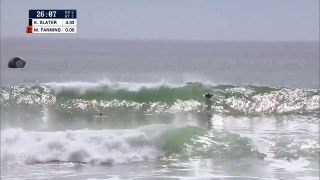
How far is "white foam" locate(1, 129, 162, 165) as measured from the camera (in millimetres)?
19906

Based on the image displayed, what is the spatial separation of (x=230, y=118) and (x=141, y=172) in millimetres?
14634

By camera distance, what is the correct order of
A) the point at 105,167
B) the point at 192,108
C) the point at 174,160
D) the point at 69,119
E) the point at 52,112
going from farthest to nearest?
the point at 192,108 < the point at 52,112 < the point at 69,119 < the point at 174,160 < the point at 105,167

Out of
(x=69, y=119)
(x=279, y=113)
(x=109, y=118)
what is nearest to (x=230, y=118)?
(x=279, y=113)

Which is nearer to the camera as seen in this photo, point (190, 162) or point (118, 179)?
point (118, 179)

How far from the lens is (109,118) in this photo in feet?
106

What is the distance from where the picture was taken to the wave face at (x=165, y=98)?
36062mm

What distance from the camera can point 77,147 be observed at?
20641mm

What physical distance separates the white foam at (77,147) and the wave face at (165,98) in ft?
43.1

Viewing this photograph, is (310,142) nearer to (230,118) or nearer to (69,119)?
(230,118)
